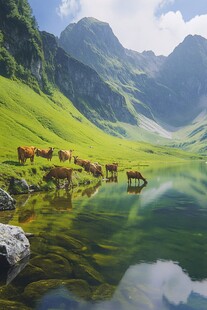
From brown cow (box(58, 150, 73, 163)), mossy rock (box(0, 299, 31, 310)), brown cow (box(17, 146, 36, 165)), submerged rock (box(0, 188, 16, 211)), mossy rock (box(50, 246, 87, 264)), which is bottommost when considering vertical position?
mossy rock (box(0, 299, 31, 310))

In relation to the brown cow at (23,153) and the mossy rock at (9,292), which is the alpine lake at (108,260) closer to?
the mossy rock at (9,292)

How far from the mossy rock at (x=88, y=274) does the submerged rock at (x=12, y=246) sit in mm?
3184

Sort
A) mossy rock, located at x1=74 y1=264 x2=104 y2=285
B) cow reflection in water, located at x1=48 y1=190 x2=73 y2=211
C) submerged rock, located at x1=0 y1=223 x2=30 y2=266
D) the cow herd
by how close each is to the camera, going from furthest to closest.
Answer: the cow herd → cow reflection in water, located at x1=48 y1=190 x2=73 y2=211 → submerged rock, located at x1=0 y1=223 x2=30 y2=266 → mossy rock, located at x1=74 y1=264 x2=104 y2=285

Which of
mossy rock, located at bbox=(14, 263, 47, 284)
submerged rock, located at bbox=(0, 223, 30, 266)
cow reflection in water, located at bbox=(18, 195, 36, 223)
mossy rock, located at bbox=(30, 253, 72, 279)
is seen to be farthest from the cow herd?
mossy rock, located at bbox=(14, 263, 47, 284)

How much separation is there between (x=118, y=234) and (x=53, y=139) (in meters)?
112

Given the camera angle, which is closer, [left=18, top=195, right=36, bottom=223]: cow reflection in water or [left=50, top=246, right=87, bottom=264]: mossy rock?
[left=50, top=246, right=87, bottom=264]: mossy rock

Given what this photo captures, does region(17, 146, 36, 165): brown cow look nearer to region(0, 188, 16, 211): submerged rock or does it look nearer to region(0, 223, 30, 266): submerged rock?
region(0, 188, 16, 211): submerged rock

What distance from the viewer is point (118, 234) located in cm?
2570

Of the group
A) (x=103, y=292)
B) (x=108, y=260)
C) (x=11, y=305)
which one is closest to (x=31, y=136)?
(x=108, y=260)

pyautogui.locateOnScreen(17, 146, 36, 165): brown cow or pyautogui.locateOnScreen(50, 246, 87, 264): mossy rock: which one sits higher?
pyautogui.locateOnScreen(17, 146, 36, 165): brown cow

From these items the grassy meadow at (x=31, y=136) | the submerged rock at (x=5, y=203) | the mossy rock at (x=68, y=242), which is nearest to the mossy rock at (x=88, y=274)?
the mossy rock at (x=68, y=242)

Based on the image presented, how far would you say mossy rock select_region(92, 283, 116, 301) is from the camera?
599 inches

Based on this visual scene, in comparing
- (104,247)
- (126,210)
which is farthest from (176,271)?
(126,210)

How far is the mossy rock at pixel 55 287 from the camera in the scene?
594 inches
